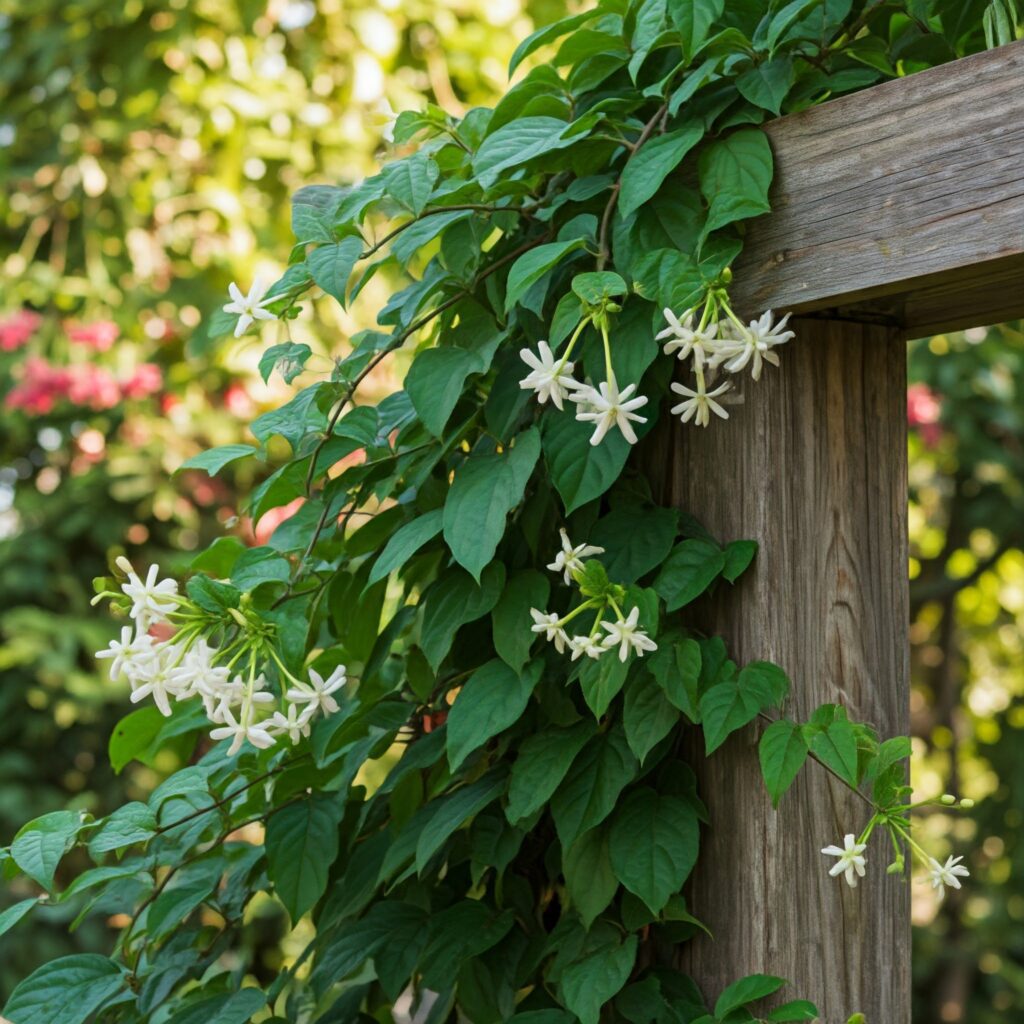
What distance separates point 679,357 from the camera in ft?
2.90

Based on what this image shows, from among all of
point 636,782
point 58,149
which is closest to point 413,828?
point 636,782

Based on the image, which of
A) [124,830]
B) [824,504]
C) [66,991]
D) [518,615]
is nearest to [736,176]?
[824,504]

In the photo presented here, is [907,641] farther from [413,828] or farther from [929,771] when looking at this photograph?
[929,771]

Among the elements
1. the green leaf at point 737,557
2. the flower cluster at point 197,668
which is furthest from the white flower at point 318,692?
the green leaf at point 737,557

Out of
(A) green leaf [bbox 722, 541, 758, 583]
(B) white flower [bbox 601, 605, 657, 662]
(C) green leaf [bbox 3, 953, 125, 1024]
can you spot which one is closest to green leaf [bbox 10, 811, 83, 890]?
(C) green leaf [bbox 3, 953, 125, 1024]

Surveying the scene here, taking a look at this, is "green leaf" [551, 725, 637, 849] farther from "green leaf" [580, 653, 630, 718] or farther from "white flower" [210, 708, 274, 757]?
"white flower" [210, 708, 274, 757]

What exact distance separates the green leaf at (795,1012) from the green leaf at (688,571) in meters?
0.30

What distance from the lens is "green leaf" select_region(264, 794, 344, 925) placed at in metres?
1.09

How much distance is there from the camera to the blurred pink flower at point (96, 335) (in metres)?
2.98

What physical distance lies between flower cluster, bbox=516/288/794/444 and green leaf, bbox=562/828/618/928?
0.33m

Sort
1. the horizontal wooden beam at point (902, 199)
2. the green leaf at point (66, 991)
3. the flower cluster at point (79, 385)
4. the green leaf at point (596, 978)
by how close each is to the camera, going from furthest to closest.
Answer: the flower cluster at point (79, 385), the green leaf at point (66, 991), the green leaf at point (596, 978), the horizontal wooden beam at point (902, 199)

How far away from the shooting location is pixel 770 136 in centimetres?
98

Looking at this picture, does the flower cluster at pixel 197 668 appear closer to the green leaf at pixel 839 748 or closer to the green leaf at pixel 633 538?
the green leaf at pixel 633 538

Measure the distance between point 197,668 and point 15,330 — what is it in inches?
93.4
